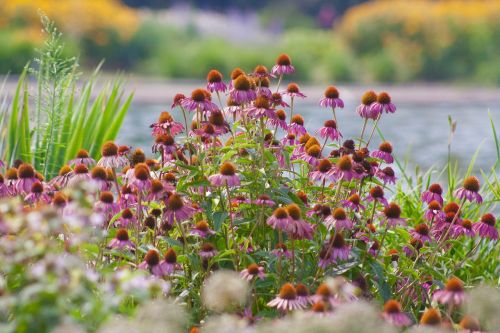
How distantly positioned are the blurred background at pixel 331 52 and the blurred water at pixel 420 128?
0.06 m

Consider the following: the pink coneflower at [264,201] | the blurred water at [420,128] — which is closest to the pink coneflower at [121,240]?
the pink coneflower at [264,201]

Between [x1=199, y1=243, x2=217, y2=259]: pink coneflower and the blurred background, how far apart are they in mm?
10648

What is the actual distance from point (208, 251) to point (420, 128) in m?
10.7

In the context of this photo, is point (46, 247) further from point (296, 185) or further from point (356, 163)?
point (296, 185)

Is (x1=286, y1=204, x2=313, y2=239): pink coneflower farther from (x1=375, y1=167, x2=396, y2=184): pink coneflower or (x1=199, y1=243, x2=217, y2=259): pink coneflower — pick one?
(x1=375, y1=167, x2=396, y2=184): pink coneflower

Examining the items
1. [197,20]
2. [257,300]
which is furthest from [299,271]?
[197,20]

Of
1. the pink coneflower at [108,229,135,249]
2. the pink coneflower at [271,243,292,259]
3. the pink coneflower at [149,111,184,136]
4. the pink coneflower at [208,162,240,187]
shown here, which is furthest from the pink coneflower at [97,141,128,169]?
the pink coneflower at [271,243,292,259]

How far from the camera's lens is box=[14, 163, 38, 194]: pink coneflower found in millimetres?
2566

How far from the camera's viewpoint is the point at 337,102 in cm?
279

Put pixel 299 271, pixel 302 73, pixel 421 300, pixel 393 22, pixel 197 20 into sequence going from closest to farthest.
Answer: pixel 299 271 < pixel 421 300 < pixel 302 73 < pixel 393 22 < pixel 197 20

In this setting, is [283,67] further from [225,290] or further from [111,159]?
[225,290]

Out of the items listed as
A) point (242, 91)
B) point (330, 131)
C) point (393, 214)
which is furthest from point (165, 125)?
point (393, 214)

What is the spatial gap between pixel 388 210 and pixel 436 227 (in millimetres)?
390

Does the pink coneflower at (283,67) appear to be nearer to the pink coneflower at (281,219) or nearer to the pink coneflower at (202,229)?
the pink coneflower at (202,229)
